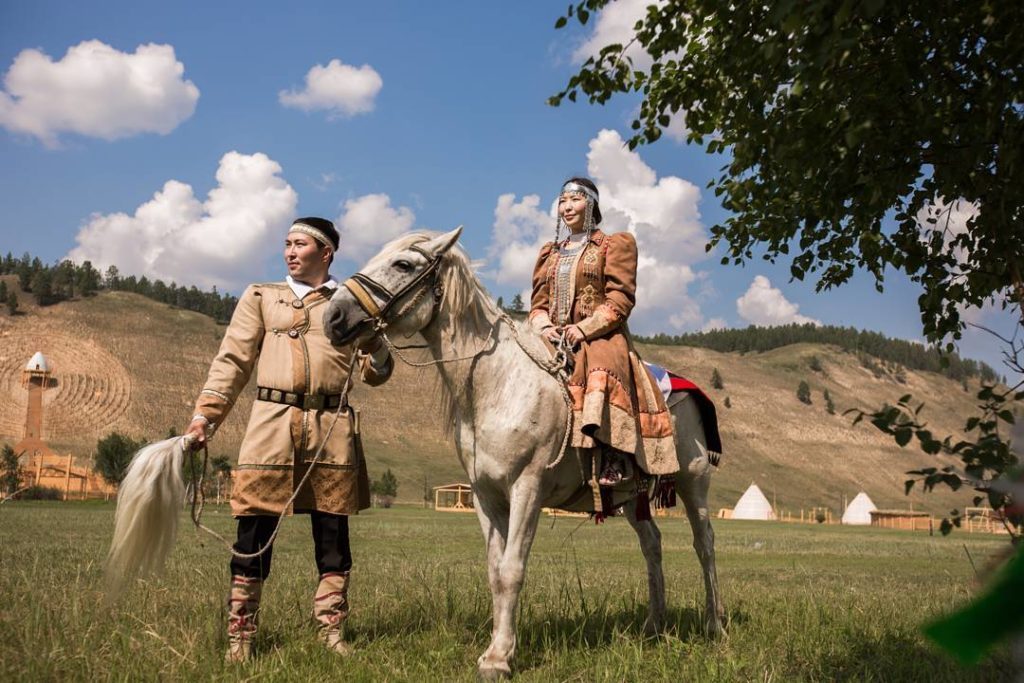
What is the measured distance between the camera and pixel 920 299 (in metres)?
5.30

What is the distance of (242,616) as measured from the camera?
4910mm

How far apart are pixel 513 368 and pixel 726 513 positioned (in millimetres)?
73188

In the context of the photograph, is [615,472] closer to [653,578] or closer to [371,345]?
[653,578]

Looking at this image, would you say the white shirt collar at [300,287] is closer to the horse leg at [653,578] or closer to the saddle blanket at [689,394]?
the saddle blanket at [689,394]

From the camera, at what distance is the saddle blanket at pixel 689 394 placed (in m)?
6.22

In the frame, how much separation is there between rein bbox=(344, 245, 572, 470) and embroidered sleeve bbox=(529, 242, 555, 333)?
1.43 feet

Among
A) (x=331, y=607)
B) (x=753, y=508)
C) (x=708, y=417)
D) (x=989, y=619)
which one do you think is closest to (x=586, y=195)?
(x=708, y=417)

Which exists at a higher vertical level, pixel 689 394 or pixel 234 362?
pixel 234 362

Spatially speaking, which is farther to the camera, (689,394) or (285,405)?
(689,394)

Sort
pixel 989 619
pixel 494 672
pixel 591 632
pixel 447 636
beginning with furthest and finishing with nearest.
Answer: pixel 591 632, pixel 447 636, pixel 494 672, pixel 989 619

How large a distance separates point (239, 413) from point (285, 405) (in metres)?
107

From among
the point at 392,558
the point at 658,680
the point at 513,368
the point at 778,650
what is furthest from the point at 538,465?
the point at 392,558

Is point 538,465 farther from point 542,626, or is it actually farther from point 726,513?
point 726,513

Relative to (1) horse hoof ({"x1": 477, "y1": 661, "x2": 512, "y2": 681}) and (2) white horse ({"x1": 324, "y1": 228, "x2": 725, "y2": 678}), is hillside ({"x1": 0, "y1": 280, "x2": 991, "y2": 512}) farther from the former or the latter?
(1) horse hoof ({"x1": 477, "y1": 661, "x2": 512, "y2": 681})
